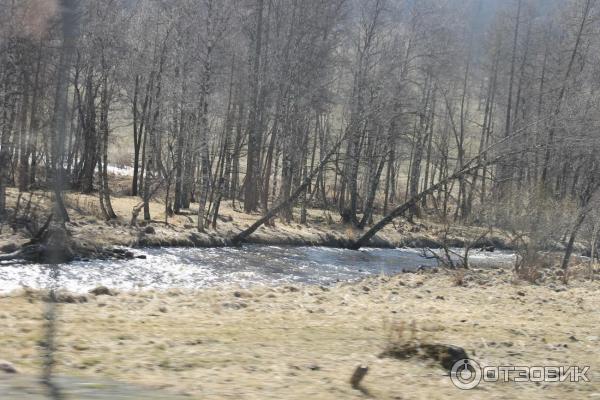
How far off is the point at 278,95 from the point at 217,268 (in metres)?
14.5

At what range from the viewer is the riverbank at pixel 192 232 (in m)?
19.7

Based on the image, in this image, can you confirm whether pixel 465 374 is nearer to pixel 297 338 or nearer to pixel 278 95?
pixel 297 338

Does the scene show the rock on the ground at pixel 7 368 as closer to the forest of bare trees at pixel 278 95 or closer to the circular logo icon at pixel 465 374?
the circular logo icon at pixel 465 374

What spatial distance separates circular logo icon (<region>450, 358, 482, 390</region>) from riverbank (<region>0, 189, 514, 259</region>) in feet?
38.6

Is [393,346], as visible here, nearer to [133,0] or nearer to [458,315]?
[458,315]

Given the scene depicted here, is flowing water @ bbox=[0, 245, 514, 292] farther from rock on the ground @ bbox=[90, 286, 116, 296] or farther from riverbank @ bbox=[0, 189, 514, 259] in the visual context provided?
rock on the ground @ bbox=[90, 286, 116, 296]

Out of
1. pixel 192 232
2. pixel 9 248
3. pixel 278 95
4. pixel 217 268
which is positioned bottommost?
pixel 217 268

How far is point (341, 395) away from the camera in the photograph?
5262 mm

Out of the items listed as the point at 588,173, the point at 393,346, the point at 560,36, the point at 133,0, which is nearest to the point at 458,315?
the point at 393,346

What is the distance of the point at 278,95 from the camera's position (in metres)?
30.8

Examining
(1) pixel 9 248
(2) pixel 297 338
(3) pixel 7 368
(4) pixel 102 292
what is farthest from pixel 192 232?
(3) pixel 7 368

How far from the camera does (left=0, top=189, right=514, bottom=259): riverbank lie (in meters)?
19.7

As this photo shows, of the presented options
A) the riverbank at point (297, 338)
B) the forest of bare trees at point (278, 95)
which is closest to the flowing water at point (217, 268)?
the forest of bare trees at point (278, 95)

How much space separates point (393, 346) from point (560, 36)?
37.1 m
